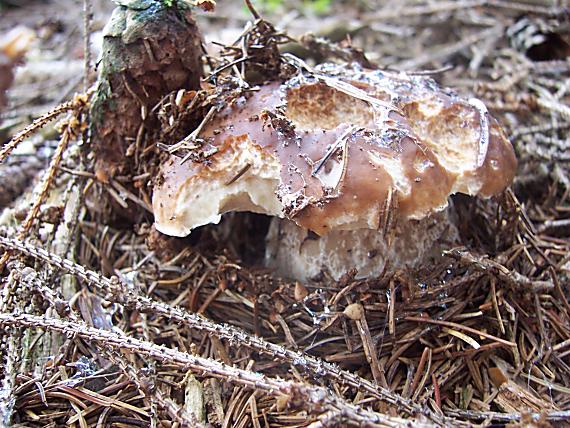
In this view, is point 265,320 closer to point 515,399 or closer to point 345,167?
point 345,167

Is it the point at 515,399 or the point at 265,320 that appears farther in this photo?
the point at 265,320

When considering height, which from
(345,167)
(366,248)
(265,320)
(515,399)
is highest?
(345,167)

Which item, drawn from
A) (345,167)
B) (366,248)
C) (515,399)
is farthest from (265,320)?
(515,399)

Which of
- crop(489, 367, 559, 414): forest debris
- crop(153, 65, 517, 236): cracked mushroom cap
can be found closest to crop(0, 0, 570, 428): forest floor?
crop(489, 367, 559, 414): forest debris

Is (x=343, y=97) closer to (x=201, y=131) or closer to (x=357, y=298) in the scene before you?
(x=201, y=131)

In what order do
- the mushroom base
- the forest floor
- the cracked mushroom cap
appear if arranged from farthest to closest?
the mushroom base < the cracked mushroom cap < the forest floor

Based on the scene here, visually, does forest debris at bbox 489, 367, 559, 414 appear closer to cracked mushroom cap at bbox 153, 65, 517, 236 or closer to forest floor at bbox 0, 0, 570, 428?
forest floor at bbox 0, 0, 570, 428
